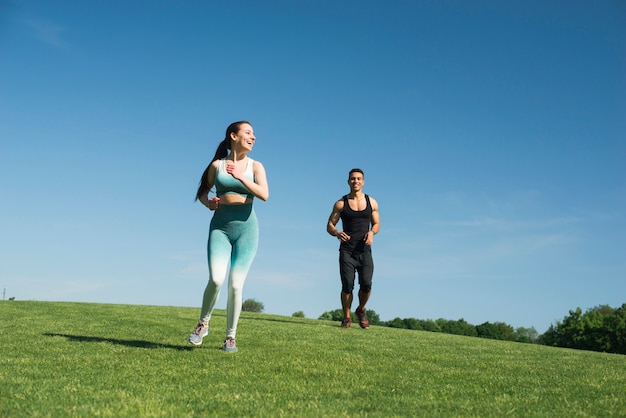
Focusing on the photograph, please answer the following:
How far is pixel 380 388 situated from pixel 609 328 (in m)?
68.4

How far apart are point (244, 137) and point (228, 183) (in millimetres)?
654

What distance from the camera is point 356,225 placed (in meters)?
13.5

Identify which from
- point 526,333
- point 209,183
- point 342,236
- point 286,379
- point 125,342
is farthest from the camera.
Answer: point 526,333

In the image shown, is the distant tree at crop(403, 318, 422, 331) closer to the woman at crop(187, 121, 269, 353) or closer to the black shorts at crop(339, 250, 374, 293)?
the black shorts at crop(339, 250, 374, 293)

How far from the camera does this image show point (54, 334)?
32.5 ft

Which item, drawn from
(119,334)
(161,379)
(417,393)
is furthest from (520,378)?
(119,334)

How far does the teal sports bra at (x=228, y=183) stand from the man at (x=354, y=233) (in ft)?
19.5

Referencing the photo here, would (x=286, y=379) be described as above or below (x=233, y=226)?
below

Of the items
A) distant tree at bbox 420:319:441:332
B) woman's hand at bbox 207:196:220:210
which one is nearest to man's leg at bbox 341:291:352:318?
woman's hand at bbox 207:196:220:210

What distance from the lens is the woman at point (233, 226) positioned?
7.65 metres

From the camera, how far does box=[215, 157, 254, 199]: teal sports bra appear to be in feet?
25.2

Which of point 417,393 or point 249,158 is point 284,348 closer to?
point 249,158

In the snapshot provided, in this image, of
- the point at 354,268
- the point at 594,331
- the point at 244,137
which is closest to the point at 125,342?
the point at 244,137

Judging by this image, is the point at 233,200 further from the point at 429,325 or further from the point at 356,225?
the point at 429,325
